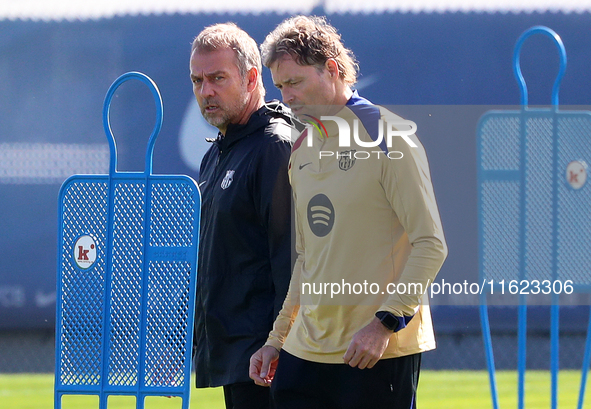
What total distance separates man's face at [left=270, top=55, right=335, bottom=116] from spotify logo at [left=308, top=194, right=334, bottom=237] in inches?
9.0

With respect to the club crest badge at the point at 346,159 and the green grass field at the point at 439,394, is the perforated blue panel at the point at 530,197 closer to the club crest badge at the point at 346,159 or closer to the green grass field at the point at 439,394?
the club crest badge at the point at 346,159

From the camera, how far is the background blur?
5.74 meters

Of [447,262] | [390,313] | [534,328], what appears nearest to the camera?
[390,313]

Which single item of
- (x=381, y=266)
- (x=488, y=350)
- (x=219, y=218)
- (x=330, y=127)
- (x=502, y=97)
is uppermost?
(x=502, y=97)

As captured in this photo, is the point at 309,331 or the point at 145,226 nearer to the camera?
the point at 309,331

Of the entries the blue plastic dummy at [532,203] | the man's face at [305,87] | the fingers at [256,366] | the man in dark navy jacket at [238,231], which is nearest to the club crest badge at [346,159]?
the man's face at [305,87]

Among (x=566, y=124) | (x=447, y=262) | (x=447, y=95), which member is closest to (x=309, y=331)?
(x=566, y=124)

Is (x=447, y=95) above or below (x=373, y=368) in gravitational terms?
above

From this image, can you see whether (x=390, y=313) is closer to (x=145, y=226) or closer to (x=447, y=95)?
(x=145, y=226)

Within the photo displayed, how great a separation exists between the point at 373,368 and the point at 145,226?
828 millimetres

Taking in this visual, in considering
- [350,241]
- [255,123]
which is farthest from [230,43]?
[350,241]

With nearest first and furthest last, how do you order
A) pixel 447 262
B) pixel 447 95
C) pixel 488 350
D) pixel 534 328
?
1. pixel 488 350
2. pixel 447 262
3. pixel 534 328
4. pixel 447 95

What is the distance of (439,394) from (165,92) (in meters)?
3.13

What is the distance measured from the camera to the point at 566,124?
9.51ft
